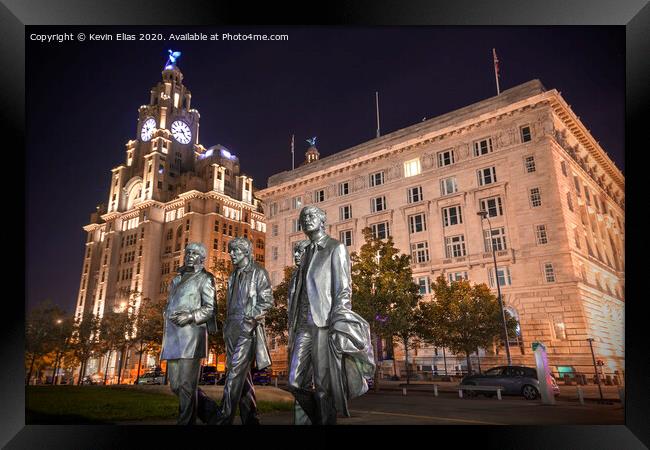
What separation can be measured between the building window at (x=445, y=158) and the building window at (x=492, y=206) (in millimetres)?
4476

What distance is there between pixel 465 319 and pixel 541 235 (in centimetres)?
887

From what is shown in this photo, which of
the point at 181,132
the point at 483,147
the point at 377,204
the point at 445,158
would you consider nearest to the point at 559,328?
the point at 483,147

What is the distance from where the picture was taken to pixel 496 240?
110 feet

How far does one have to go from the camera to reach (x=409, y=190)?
39.2m

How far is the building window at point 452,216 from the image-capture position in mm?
35844

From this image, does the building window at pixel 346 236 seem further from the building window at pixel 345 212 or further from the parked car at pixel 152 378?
the parked car at pixel 152 378

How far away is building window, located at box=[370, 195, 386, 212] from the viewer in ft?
133

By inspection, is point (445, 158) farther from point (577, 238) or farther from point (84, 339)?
point (84, 339)

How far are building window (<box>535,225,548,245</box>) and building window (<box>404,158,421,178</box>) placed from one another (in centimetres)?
1124

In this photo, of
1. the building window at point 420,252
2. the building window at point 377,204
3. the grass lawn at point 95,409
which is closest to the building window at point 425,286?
the building window at point 420,252

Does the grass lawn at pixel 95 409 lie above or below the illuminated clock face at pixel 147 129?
below
